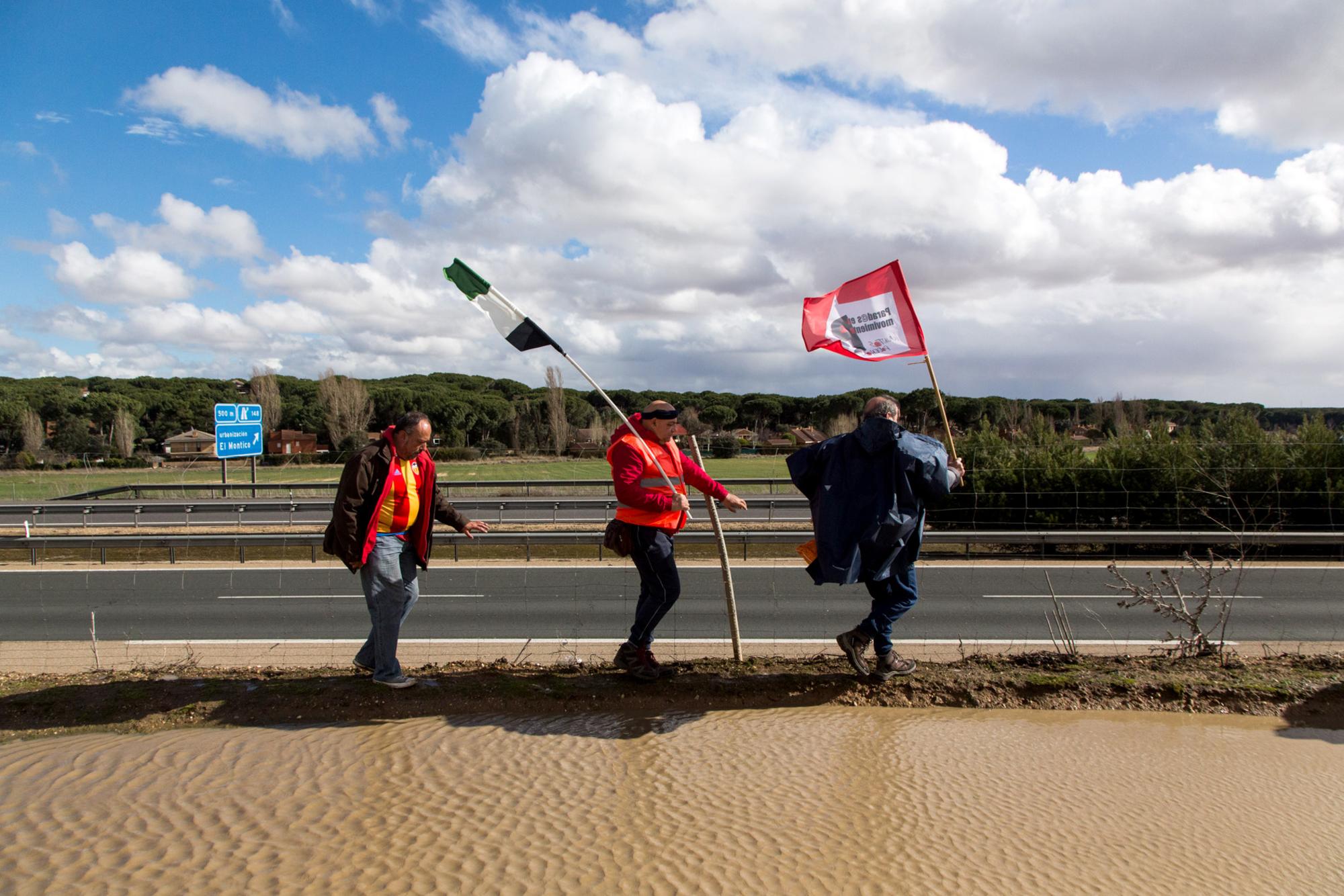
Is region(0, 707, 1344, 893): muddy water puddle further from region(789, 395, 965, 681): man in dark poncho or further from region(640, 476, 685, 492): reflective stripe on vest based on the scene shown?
region(640, 476, 685, 492): reflective stripe on vest

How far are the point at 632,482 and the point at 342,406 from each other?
52.8 metres

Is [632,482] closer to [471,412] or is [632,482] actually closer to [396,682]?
[396,682]

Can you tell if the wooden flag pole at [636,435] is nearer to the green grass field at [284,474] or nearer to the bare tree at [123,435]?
the green grass field at [284,474]

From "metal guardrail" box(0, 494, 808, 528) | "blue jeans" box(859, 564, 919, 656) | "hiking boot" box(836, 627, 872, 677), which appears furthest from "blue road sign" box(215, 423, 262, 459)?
"blue jeans" box(859, 564, 919, 656)

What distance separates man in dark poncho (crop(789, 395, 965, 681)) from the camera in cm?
504

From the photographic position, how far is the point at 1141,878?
3.15 m

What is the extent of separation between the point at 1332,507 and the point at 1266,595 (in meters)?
3.68

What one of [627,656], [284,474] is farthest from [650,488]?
[284,474]

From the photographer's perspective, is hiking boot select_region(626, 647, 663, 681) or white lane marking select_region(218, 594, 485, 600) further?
white lane marking select_region(218, 594, 485, 600)

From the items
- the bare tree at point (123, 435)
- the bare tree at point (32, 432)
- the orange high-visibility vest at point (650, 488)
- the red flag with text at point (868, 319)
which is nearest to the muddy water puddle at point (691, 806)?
the orange high-visibility vest at point (650, 488)

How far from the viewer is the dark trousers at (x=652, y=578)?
5.36 meters

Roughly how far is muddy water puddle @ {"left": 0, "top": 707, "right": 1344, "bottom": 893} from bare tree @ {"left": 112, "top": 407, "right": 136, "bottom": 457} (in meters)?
57.7

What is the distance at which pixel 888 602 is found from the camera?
5.41 metres

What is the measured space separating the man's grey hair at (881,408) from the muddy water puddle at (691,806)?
66.5 inches
